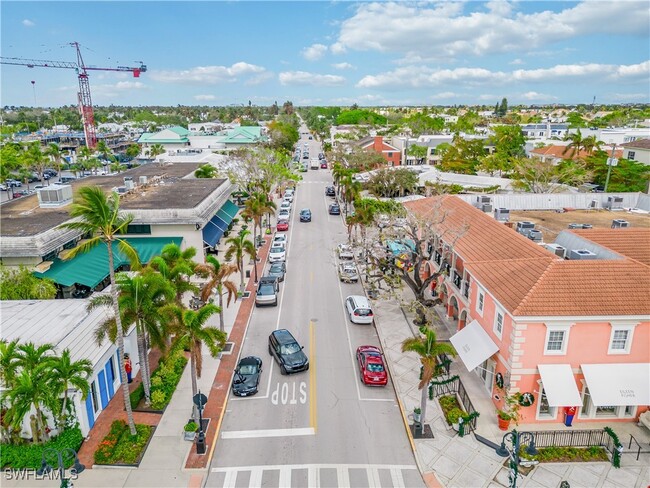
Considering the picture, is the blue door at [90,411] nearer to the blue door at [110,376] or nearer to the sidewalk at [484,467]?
the blue door at [110,376]

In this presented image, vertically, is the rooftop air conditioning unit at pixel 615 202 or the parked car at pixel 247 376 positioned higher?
the rooftop air conditioning unit at pixel 615 202

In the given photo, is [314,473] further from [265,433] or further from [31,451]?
[31,451]

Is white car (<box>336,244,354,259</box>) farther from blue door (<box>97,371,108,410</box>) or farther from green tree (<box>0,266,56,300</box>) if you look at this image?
blue door (<box>97,371,108,410</box>)

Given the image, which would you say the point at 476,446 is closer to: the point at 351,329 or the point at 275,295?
the point at 351,329

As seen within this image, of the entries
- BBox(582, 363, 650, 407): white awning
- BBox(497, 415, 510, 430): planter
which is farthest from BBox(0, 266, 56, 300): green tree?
BBox(582, 363, 650, 407): white awning

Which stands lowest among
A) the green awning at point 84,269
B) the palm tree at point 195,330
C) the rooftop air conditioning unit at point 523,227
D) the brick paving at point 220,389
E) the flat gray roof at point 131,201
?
the brick paving at point 220,389

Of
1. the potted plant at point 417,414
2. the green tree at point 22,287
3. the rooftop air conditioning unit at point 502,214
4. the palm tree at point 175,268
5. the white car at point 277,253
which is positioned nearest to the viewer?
the potted plant at point 417,414

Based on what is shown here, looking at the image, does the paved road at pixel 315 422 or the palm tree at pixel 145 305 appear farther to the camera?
the palm tree at pixel 145 305

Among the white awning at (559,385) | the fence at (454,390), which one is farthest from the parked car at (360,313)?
the white awning at (559,385)
